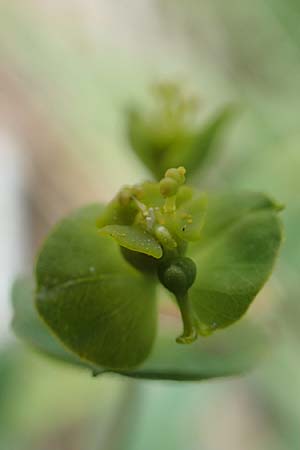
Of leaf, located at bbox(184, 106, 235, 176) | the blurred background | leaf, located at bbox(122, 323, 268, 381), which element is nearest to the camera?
leaf, located at bbox(122, 323, 268, 381)

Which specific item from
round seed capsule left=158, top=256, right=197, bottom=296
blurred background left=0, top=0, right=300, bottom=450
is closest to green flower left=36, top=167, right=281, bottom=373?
round seed capsule left=158, top=256, right=197, bottom=296

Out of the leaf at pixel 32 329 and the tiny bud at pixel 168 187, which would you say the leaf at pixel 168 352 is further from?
the tiny bud at pixel 168 187

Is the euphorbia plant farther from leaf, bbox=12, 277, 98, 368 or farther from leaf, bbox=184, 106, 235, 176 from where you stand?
leaf, bbox=184, 106, 235, 176

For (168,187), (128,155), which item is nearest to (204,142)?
(168,187)

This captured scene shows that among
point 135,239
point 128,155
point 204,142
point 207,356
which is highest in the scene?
point 135,239

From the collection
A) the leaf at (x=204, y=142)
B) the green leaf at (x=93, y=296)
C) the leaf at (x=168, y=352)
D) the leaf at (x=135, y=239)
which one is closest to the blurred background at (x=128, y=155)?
the leaf at (x=204, y=142)

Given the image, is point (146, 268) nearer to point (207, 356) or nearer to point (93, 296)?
point (93, 296)

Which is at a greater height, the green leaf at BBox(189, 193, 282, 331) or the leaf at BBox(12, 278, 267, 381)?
the green leaf at BBox(189, 193, 282, 331)
